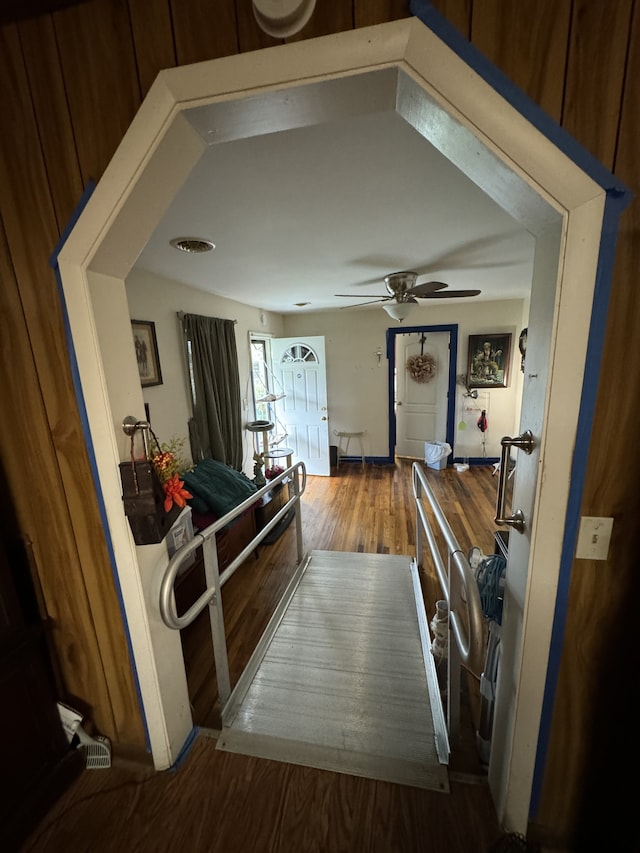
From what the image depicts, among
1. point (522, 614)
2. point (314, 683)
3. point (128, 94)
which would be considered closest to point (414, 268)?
point (128, 94)

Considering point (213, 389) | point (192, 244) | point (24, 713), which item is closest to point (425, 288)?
point (192, 244)

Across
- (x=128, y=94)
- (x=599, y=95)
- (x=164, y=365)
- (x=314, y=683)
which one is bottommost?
(x=314, y=683)

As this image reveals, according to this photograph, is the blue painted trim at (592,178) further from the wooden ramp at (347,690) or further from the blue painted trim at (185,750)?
the blue painted trim at (185,750)

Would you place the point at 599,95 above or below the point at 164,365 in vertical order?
above

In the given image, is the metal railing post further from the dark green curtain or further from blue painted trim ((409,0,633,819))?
the dark green curtain

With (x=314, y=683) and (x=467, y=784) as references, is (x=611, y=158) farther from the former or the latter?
(x=314, y=683)

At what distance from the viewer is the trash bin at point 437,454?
4.83 metres

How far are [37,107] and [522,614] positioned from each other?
1847mm

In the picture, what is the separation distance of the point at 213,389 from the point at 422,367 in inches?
127

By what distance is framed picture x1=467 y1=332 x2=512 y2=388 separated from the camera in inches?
182

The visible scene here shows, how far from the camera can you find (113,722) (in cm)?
126

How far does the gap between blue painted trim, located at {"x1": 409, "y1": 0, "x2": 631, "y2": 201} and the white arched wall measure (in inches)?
0.5

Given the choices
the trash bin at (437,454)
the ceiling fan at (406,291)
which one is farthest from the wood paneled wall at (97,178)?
the trash bin at (437,454)

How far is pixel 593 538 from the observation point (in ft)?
2.68
